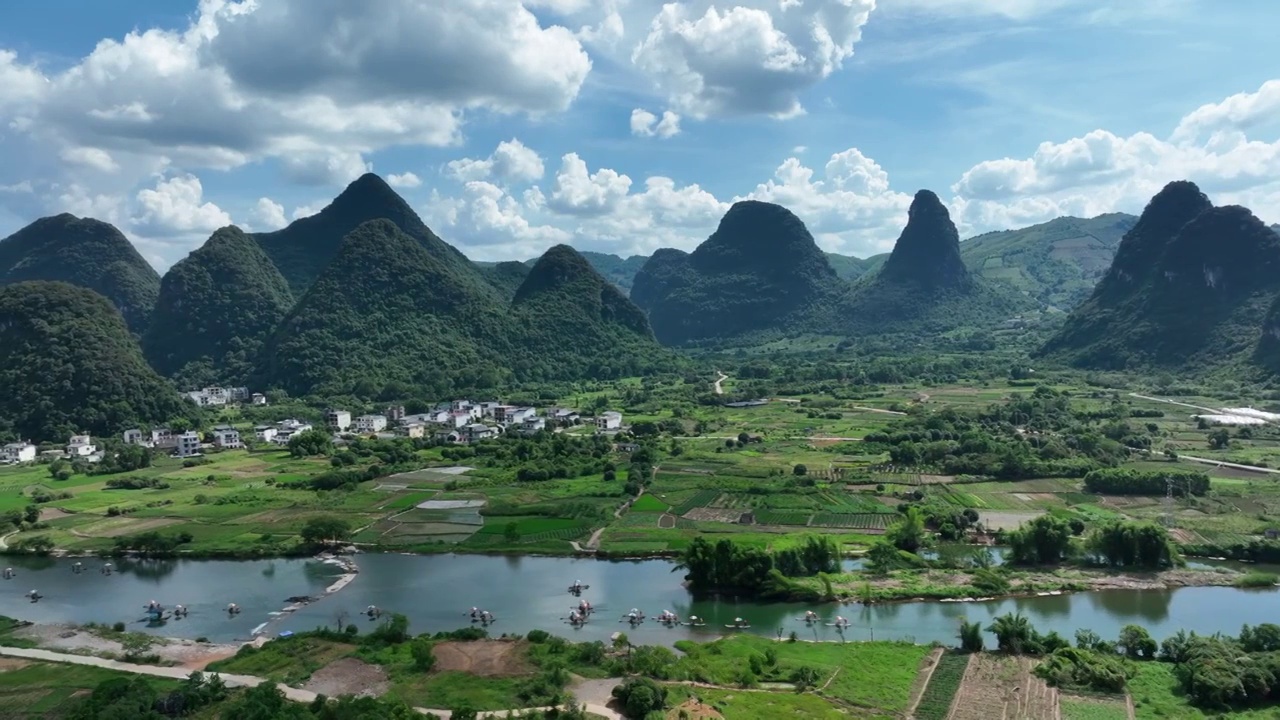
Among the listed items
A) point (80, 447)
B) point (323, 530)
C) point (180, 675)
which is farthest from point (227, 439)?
point (180, 675)

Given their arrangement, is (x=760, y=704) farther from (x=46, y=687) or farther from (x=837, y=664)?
(x=46, y=687)

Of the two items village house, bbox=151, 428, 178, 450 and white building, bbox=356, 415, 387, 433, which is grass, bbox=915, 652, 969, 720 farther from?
village house, bbox=151, 428, 178, 450

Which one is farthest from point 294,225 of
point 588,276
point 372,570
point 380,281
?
point 372,570

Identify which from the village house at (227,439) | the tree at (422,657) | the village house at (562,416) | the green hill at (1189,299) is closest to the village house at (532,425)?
the village house at (562,416)

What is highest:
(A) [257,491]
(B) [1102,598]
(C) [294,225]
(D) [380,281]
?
(C) [294,225]

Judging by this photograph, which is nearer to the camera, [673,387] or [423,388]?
[423,388]

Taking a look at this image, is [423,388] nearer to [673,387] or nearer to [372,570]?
[673,387]
